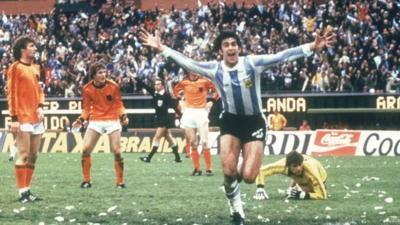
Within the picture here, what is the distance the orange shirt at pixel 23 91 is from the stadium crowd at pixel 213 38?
1801 centimetres

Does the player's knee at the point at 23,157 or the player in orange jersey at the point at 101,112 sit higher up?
the player in orange jersey at the point at 101,112

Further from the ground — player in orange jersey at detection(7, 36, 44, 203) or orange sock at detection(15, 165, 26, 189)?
player in orange jersey at detection(7, 36, 44, 203)

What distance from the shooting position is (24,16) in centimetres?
4641

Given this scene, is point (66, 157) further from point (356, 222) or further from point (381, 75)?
point (356, 222)

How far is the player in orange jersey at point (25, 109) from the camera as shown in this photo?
50.7 feet

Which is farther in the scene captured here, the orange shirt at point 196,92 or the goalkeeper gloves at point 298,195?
the orange shirt at point 196,92

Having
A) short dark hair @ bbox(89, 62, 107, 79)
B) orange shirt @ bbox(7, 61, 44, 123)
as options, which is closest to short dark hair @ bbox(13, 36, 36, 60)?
orange shirt @ bbox(7, 61, 44, 123)

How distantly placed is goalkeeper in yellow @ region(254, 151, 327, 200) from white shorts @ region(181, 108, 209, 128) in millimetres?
7207

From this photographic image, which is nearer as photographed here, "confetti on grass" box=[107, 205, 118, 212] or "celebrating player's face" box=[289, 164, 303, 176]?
"confetti on grass" box=[107, 205, 118, 212]

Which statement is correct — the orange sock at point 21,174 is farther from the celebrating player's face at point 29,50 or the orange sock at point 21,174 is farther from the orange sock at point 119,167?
the orange sock at point 119,167

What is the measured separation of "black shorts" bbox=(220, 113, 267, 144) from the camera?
42.8 feet

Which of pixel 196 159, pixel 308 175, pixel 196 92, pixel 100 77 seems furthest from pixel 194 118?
pixel 308 175

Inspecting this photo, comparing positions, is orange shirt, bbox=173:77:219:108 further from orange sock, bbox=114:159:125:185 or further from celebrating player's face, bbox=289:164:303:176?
celebrating player's face, bbox=289:164:303:176

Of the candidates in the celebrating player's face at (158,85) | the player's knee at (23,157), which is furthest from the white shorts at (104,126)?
the celebrating player's face at (158,85)
